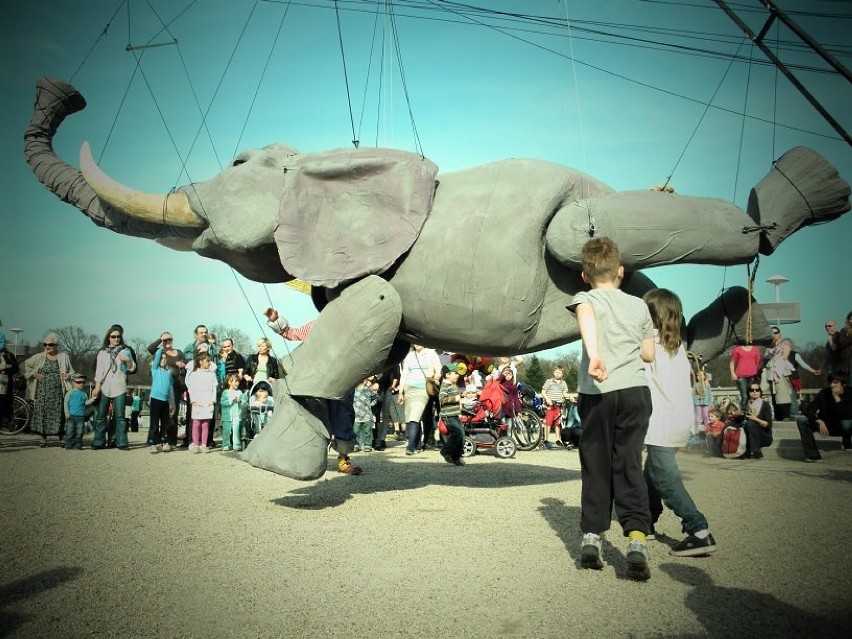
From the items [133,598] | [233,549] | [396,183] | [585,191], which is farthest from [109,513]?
[585,191]

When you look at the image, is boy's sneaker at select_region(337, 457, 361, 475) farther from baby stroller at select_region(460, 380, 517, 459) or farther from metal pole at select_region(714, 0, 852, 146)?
metal pole at select_region(714, 0, 852, 146)

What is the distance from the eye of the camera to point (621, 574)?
11.5ft

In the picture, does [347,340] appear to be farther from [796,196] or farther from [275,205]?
[796,196]

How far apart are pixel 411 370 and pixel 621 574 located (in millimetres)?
7550

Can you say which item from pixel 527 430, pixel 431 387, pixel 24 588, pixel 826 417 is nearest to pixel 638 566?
pixel 24 588

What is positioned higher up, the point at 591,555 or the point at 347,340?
the point at 347,340

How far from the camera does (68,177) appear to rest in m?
5.70

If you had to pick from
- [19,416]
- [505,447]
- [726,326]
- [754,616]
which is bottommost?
[754,616]

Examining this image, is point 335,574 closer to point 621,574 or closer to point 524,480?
point 621,574

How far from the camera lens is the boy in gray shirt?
3.54m

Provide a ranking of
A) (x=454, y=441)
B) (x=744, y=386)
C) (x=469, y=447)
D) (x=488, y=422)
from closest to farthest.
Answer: (x=454, y=441), (x=744, y=386), (x=469, y=447), (x=488, y=422)

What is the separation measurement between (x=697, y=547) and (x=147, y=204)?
15.0 feet

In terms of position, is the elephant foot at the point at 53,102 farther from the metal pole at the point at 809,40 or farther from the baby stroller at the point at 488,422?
the baby stroller at the point at 488,422

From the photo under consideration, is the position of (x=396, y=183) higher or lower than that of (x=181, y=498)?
higher
